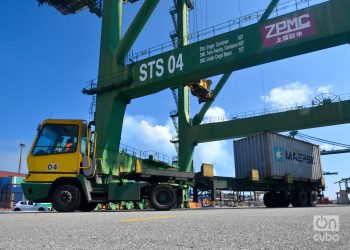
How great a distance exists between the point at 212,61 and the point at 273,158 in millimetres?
5436

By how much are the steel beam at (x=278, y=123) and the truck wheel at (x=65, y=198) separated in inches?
581

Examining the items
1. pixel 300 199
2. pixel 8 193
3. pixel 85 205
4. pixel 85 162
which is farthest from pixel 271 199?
pixel 8 193

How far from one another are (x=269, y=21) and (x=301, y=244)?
13555mm

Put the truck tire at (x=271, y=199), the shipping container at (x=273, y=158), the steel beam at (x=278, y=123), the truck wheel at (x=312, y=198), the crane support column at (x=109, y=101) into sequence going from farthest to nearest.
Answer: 1. the steel beam at (x=278, y=123)
2. the crane support column at (x=109, y=101)
3. the truck wheel at (x=312, y=198)
4. the truck tire at (x=271, y=199)
5. the shipping container at (x=273, y=158)

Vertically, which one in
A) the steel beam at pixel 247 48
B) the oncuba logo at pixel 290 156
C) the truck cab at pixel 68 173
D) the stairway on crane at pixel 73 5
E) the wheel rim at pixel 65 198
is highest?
the stairway on crane at pixel 73 5

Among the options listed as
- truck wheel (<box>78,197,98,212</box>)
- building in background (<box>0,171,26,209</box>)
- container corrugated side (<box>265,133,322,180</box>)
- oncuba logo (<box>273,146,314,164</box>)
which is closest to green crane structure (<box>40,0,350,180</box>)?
truck wheel (<box>78,197,98,212</box>)

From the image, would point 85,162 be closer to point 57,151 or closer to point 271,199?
point 57,151

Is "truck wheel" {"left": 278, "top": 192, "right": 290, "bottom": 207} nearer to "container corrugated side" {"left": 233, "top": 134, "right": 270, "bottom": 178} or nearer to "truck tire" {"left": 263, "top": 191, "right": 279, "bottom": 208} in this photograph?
"truck tire" {"left": 263, "top": 191, "right": 279, "bottom": 208}

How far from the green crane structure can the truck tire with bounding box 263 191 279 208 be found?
219 inches

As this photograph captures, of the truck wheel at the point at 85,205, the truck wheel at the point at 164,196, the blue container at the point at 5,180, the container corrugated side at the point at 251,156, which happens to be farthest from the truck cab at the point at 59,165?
the blue container at the point at 5,180

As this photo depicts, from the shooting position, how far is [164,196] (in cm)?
1081

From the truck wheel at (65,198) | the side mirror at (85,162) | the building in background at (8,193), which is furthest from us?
the building in background at (8,193)

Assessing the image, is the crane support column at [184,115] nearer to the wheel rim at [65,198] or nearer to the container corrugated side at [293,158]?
the container corrugated side at [293,158]

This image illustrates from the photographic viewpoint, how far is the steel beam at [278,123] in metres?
19.0
